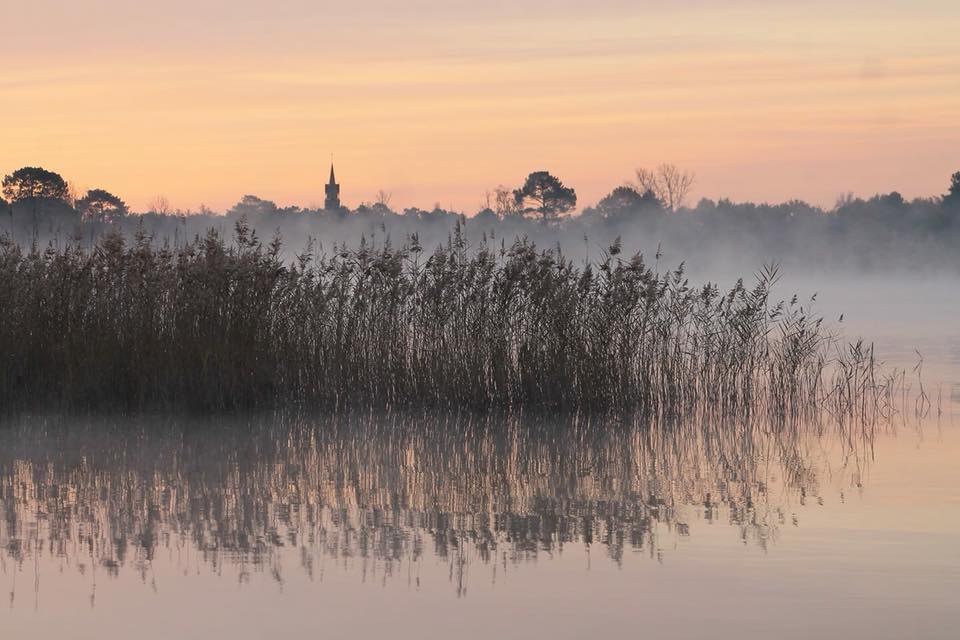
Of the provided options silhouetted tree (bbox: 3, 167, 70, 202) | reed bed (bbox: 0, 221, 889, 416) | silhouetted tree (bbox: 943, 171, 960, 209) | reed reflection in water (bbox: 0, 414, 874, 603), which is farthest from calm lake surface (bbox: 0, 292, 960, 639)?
silhouetted tree (bbox: 943, 171, 960, 209)

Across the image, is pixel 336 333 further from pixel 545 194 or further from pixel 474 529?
pixel 545 194

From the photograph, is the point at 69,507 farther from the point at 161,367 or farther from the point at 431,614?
the point at 161,367

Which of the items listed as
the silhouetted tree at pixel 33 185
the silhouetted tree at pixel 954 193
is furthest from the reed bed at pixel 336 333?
the silhouetted tree at pixel 954 193

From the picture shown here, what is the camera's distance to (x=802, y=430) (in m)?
13.3

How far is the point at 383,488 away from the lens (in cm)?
978

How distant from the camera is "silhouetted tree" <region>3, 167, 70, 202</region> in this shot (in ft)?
225

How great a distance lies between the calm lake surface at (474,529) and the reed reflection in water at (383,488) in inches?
1.2

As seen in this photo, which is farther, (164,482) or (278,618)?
(164,482)

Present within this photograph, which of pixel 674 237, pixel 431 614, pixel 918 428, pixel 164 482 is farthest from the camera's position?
pixel 674 237

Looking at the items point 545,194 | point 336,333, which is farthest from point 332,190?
point 336,333

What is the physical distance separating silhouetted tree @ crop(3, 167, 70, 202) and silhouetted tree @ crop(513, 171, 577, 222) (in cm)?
3210

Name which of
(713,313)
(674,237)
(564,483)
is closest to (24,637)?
(564,483)

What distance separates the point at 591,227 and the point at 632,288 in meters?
75.2

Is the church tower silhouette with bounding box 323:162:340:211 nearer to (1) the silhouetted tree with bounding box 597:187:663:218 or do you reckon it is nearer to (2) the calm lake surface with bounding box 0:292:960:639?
(1) the silhouetted tree with bounding box 597:187:663:218
